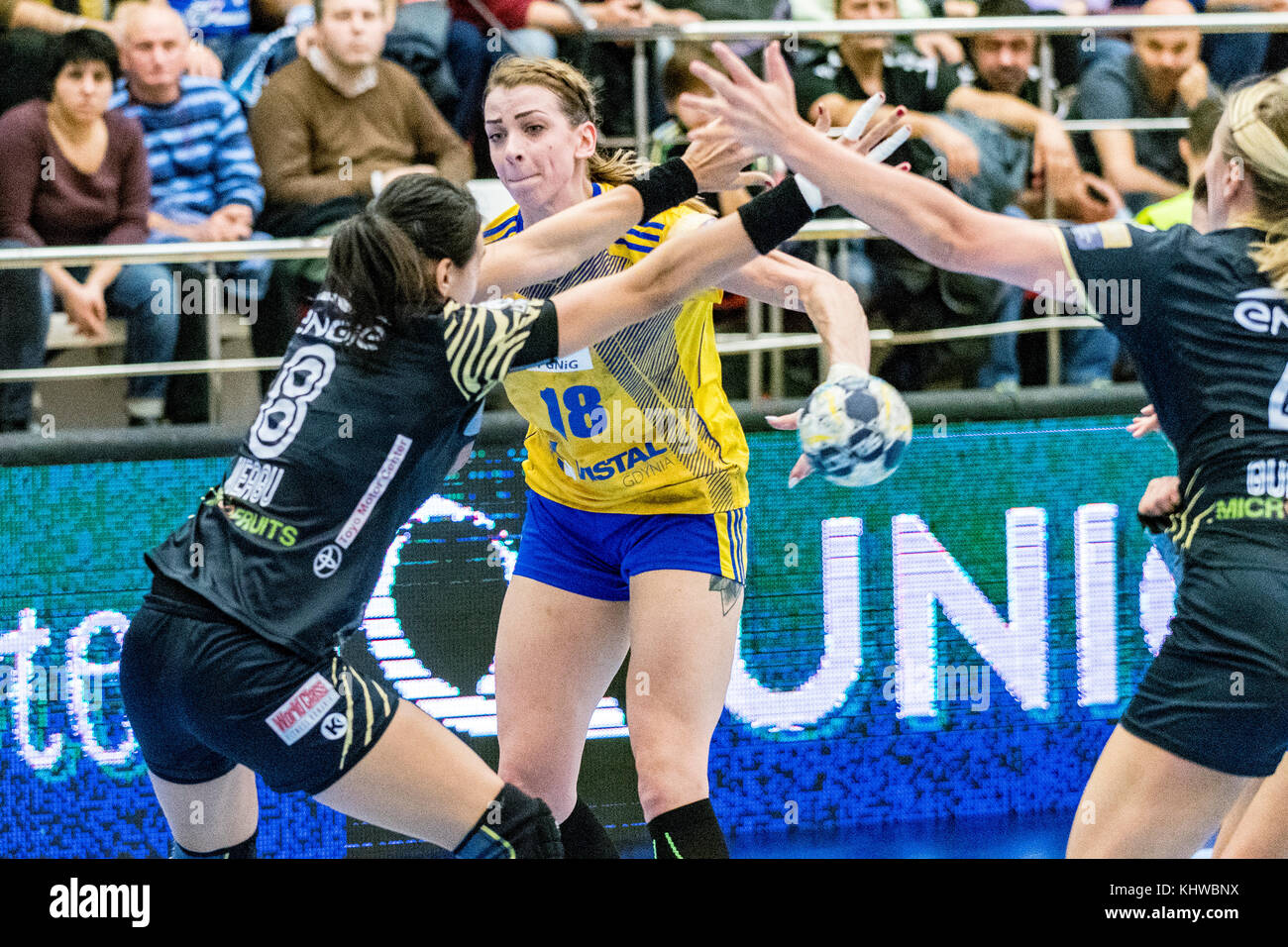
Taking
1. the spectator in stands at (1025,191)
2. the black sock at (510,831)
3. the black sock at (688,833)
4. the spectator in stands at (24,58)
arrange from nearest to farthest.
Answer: the black sock at (510,831), the black sock at (688,833), the spectator in stands at (24,58), the spectator in stands at (1025,191)

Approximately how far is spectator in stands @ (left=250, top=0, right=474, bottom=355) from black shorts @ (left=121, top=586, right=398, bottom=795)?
2.85m

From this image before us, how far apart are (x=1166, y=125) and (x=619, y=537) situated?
3.80 meters

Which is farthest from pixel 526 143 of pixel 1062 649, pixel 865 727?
pixel 1062 649

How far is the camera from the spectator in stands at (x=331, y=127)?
527cm

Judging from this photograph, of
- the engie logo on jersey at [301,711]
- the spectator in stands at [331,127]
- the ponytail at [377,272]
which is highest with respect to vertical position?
the spectator in stands at [331,127]

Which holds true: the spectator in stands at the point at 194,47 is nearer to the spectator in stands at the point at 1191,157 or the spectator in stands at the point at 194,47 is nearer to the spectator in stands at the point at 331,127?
the spectator in stands at the point at 331,127

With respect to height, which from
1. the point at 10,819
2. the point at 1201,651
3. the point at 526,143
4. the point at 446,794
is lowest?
the point at 10,819

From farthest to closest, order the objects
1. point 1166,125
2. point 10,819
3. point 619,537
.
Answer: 1. point 1166,125
2. point 10,819
3. point 619,537

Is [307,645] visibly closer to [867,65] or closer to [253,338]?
[253,338]

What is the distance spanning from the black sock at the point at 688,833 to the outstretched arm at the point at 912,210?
1262mm

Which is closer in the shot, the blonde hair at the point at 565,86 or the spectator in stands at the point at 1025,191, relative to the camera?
the blonde hair at the point at 565,86

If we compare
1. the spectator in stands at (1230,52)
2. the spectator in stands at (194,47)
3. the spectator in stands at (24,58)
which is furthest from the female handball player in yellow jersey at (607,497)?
the spectator in stands at (1230,52)

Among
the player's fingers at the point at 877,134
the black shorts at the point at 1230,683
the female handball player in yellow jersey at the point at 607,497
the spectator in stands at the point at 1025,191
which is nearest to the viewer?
the black shorts at the point at 1230,683
